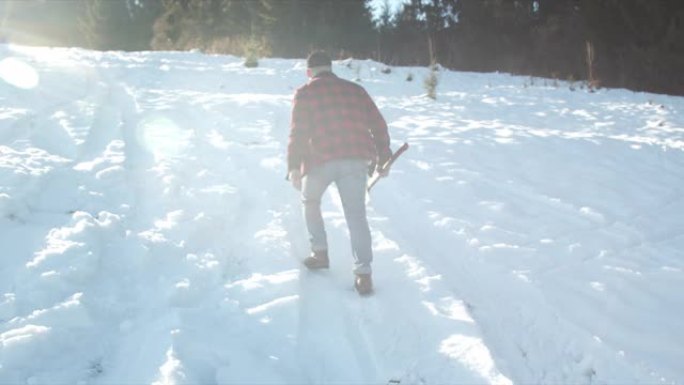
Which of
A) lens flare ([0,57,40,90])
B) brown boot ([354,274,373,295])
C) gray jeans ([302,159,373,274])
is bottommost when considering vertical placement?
brown boot ([354,274,373,295])

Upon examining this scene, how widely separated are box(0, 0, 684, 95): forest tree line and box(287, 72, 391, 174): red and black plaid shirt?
1106cm

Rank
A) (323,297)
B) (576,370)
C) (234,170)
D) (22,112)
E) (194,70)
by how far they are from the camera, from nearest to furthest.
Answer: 1. (576,370)
2. (323,297)
3. (234,170)
4. (22,112)
5. (194,70)

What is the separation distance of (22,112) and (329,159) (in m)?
5.26

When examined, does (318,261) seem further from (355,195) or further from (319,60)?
(319,60)

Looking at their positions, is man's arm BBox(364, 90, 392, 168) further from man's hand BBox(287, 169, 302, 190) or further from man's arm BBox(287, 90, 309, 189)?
man's hand BBox(287, 169, 302, 190)

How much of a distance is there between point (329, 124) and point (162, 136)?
430cm

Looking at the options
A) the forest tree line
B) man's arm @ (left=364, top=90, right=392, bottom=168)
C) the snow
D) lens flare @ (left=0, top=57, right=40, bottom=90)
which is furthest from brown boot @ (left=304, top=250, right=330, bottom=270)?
the forest tree line

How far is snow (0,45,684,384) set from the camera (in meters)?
3.34

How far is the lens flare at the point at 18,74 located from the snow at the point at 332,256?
23 centimetres

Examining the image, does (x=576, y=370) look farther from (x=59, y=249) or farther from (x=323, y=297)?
(x=59, y=249)

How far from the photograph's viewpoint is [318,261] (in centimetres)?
454

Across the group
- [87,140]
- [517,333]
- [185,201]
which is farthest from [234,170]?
[517,333]

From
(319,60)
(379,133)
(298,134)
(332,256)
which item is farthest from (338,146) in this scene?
(332,256)

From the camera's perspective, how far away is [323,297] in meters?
4.17
